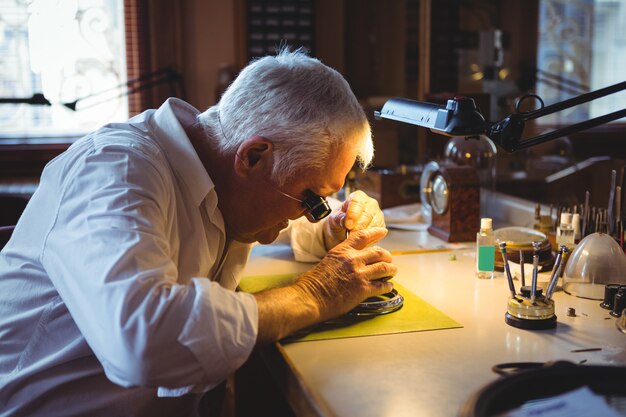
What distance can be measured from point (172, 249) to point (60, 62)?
329 centimetres

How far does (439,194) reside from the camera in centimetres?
228

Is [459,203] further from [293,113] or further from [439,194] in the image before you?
[293,113]

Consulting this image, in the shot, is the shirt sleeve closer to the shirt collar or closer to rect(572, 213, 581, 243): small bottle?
the shirt collar

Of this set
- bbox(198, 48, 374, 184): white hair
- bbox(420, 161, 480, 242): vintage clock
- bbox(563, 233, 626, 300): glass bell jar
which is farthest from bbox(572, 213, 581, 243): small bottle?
bbox(198, 48, 374, 184): white hair

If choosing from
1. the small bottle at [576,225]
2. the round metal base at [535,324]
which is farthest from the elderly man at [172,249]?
the small bottle at [576,225]

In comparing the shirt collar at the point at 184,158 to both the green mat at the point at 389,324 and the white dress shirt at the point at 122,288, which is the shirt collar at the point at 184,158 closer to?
the white dress shirt at the point at 122,288

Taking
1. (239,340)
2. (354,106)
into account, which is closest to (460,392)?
(239,340)

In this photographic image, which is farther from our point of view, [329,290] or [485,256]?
[485,256]

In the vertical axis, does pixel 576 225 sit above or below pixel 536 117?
below

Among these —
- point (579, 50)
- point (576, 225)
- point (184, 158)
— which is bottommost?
point (576, 225)

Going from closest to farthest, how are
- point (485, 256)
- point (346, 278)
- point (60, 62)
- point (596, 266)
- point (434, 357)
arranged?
point (434, 357) < point (346, 278) < point (596, 266) < point (485, 256) < point (60, 62)

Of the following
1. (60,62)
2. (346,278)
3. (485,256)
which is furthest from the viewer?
(60,62)

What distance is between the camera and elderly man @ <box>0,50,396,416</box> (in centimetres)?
111

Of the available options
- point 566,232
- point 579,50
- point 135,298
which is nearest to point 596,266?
point 566,232
